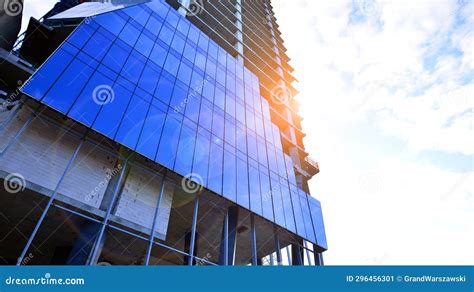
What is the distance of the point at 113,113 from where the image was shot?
1252 centimetres

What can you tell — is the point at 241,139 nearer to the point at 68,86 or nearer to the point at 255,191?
the point at 255,191

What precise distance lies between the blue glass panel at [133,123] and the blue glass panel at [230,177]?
5.30 metres

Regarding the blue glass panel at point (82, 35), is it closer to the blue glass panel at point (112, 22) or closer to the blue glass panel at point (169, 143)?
the blue glass panel at point (112, 22)

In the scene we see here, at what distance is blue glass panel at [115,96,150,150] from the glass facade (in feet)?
0.15

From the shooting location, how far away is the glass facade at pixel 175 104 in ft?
39.8

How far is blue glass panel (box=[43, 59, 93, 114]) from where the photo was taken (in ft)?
35.9

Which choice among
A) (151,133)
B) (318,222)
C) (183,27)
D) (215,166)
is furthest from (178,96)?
(318,222)

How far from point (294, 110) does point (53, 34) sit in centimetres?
2604

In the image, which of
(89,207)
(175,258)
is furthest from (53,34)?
(175,258)

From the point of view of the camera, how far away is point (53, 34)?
1531cm

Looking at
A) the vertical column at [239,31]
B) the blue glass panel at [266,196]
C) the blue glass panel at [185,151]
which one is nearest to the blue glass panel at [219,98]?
the blue glass panel at [185,151]
